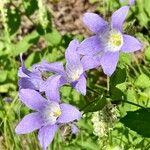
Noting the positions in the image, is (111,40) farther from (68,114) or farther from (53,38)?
(53,38)

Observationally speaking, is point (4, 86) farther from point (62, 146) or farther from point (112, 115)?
point (112, 115)

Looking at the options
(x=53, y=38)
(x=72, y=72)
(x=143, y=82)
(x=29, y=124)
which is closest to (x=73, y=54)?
(x=72, y=72)

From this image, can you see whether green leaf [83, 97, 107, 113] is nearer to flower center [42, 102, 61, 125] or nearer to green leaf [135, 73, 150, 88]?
flower center [42, 102, 61, 125]

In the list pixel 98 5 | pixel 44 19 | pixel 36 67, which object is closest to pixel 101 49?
pixel 36 67

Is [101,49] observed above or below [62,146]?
above

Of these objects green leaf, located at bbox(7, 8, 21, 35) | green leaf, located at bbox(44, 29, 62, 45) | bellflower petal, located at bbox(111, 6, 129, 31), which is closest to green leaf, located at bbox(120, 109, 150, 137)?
bellflower petal, located at bbox(111, 6, 129, 31)

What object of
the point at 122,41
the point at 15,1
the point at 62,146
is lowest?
the point at 62,146
